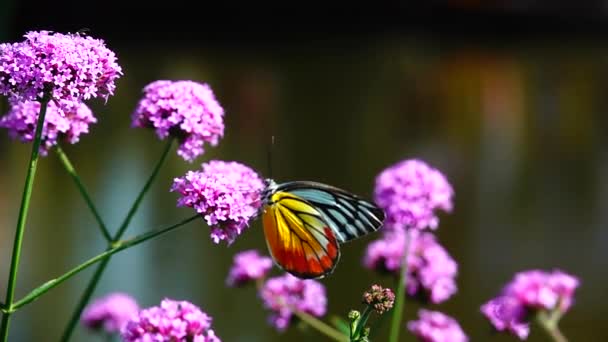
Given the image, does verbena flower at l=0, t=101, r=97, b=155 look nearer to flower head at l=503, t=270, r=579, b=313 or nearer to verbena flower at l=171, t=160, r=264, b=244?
verbena flower at l=171, t=160, r=264, b=244

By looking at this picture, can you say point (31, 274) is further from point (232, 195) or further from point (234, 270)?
point (232, 195)

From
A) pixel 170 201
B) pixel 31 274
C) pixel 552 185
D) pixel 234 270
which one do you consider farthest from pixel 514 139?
pixel 234 270

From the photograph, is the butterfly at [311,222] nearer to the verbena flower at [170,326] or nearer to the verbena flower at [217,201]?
the verbena flower at [217,201]

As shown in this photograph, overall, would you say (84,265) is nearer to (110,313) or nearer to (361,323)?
(361,323)

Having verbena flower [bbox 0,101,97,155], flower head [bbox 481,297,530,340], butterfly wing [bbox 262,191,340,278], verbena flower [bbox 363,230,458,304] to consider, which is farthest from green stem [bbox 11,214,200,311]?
verbena flower [bbox 363,230,458,304]

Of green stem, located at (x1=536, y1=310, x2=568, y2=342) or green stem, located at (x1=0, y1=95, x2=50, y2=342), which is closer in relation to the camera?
green stem, located at (x1=0, y1=95, x2=50, y2=342)
